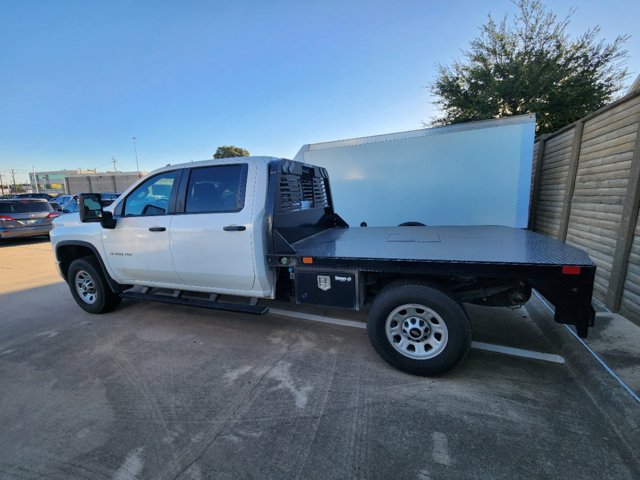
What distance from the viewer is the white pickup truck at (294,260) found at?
8.33ft

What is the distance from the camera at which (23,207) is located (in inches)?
449

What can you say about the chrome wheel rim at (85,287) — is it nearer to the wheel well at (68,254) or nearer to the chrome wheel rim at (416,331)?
the wheel well at (68,254)

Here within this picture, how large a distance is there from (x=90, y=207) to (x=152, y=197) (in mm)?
771

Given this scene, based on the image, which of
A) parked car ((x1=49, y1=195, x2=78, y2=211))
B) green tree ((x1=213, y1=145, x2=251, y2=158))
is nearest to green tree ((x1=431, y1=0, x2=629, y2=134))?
parked car ((x1=49, y1=195, x2=78, y2=211))

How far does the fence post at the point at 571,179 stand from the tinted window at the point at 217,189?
204 inches

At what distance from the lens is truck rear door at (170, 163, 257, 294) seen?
3.27 meters

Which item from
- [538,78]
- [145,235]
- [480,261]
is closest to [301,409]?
[480,261]

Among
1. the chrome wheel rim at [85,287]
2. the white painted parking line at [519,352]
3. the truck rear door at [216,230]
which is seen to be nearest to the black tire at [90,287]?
the chrome wheel rim at [85,287]

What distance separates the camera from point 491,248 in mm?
2893

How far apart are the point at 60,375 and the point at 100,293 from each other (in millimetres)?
1622

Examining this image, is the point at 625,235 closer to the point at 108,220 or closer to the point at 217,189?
the point at 217,189

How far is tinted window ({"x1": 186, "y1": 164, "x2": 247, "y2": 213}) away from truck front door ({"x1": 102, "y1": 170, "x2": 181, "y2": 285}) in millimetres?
272

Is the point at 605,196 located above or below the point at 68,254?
above

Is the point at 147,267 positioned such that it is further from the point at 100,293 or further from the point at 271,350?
the point at 271,350
